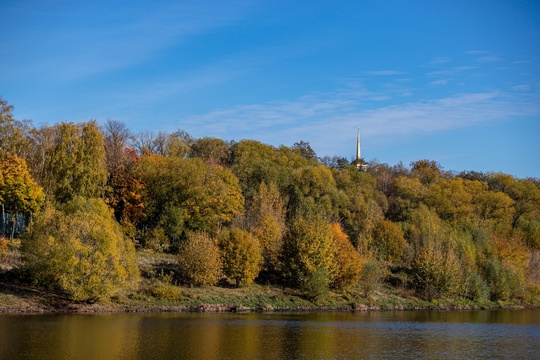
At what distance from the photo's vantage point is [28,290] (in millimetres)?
60312

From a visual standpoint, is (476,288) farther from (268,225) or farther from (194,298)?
(194,298)

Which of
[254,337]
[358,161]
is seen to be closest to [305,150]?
[358,161]

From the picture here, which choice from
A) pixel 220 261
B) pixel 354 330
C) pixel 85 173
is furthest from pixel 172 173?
pixel 354 330

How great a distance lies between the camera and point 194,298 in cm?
6806

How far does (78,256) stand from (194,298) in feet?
47.5

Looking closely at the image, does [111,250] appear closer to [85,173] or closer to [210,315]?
[210,315]

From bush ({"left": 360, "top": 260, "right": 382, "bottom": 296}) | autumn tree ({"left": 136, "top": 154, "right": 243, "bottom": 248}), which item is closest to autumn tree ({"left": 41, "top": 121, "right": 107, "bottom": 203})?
autumn tree ({"left": 136, "top": 154, "right": 243, "bottom": 248})

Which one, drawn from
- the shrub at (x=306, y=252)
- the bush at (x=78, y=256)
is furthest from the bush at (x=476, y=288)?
the bush at (x=78, y=256)

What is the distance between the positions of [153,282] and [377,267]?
2934 cm

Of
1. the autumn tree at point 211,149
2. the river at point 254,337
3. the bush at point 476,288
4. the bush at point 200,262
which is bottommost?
the river at point 254,337

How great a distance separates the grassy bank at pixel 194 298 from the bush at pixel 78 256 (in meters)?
1.62

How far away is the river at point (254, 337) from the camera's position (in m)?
38.3

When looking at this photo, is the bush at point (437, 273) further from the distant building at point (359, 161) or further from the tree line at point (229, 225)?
the distant building at point (359, 161)

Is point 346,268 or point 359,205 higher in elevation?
point 359,205
